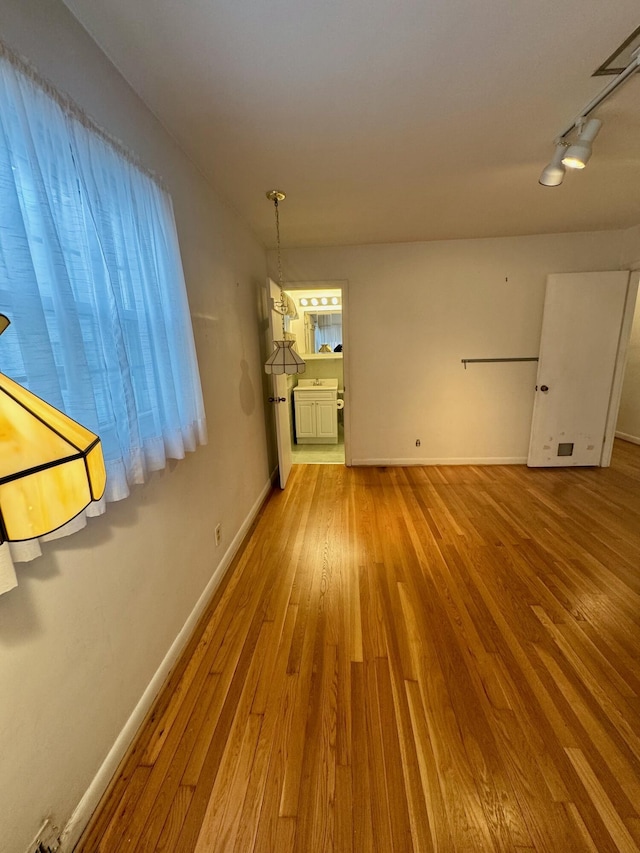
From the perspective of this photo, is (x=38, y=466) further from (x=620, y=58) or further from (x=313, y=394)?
(x=313, y=394)

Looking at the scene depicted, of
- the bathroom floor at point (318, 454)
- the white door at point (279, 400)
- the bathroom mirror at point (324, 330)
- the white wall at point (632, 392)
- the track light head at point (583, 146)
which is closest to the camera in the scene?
the track light head at point (583, 146)

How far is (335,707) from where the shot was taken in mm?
1290

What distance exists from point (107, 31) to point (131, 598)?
1.97 metres

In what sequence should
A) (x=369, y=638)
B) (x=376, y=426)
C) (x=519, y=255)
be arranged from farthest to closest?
1. (x=376, y=426)
2. (x=519, y=255)
3. (x=369, y=638)

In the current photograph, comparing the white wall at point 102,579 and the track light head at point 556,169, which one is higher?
the track light head at point 556,169

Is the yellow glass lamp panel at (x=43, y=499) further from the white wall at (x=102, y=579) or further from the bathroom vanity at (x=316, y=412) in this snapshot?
the bathroom vanity at (x=316, y=412)

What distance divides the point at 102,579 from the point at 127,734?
61 centimetres

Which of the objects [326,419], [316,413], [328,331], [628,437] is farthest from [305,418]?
[628,437]

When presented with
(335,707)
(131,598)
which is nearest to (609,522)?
(335,707)

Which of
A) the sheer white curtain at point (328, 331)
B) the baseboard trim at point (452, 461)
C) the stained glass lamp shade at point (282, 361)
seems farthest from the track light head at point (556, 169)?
the sheer white curtain at point (328, 331)

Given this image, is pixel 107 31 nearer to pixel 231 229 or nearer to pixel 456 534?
pixel 231 229

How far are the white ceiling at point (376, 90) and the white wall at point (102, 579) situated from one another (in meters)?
0.18

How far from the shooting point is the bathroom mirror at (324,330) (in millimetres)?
5617

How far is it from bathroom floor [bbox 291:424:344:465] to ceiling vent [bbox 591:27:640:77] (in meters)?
3.47
